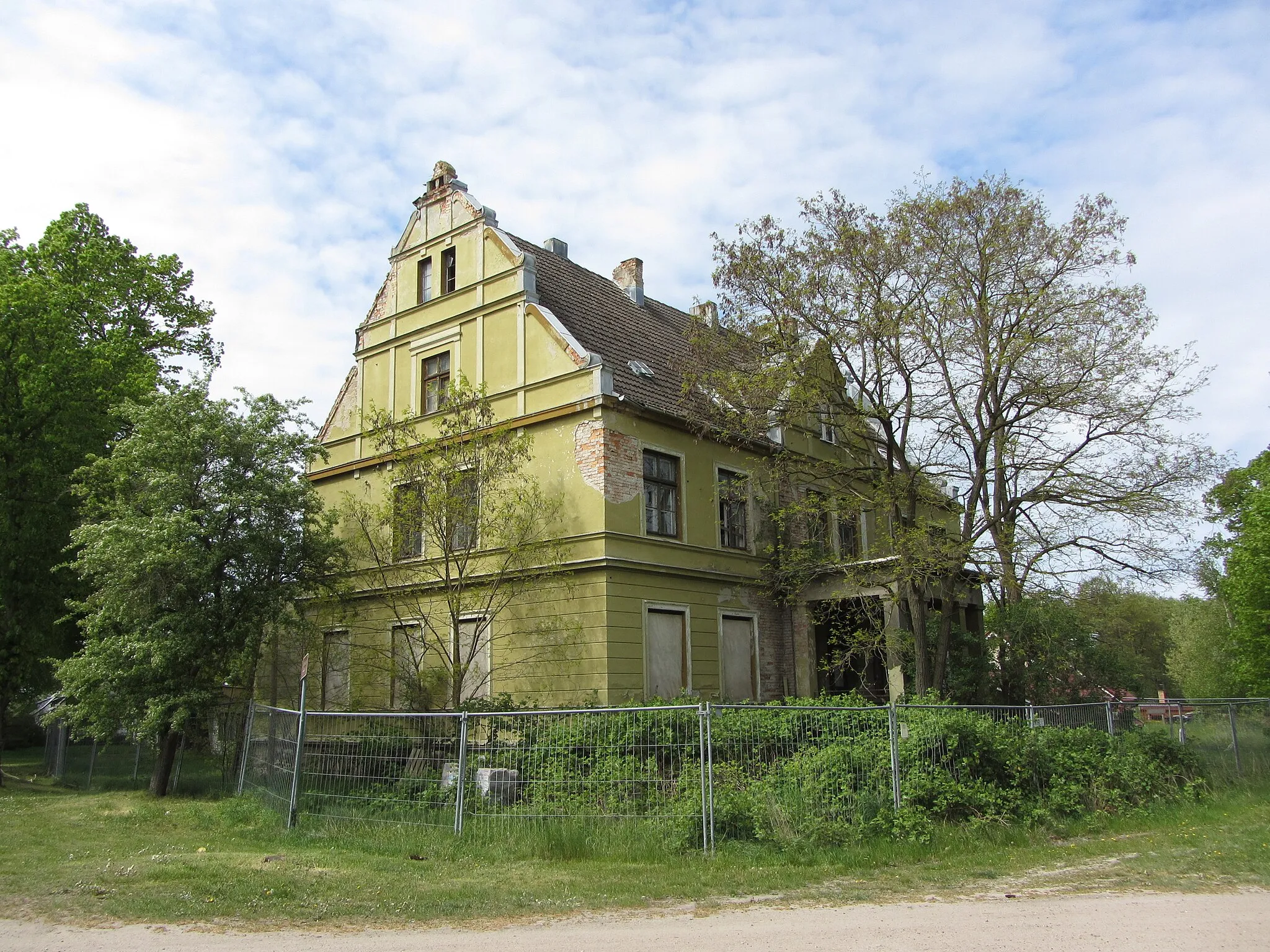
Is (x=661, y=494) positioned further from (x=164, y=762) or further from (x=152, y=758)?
(x=152, y=758)

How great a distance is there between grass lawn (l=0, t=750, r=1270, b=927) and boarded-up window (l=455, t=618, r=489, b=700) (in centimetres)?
683

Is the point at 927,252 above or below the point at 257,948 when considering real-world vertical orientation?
above

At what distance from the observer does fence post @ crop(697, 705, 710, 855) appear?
10188mm

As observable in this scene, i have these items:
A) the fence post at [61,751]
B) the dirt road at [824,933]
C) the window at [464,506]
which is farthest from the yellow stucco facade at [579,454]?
the dirt road at [824,933]

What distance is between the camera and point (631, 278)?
27.3 meters

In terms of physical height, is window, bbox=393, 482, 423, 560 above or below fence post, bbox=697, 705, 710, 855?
above

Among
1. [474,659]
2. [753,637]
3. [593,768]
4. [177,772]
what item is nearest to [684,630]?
[753,637]

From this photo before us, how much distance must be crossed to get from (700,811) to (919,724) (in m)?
2.98

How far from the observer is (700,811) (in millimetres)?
10281

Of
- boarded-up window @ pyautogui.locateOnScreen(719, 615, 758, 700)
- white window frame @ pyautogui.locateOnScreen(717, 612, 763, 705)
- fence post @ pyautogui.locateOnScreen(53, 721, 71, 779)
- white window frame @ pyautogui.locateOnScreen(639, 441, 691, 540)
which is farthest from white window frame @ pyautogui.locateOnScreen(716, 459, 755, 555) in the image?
fence post @ pyautogui.locateOnScreen(53, 721, 71, 779)

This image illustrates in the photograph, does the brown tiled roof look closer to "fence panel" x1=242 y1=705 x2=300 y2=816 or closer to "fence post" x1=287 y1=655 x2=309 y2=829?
"fence panel" x1=242 y1=705 x2=300 y2=816

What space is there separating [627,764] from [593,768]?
432 millimetres

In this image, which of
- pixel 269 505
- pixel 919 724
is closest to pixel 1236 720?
pixel 919 724

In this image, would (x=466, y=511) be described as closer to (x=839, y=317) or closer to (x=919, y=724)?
(x=839, y=317)
